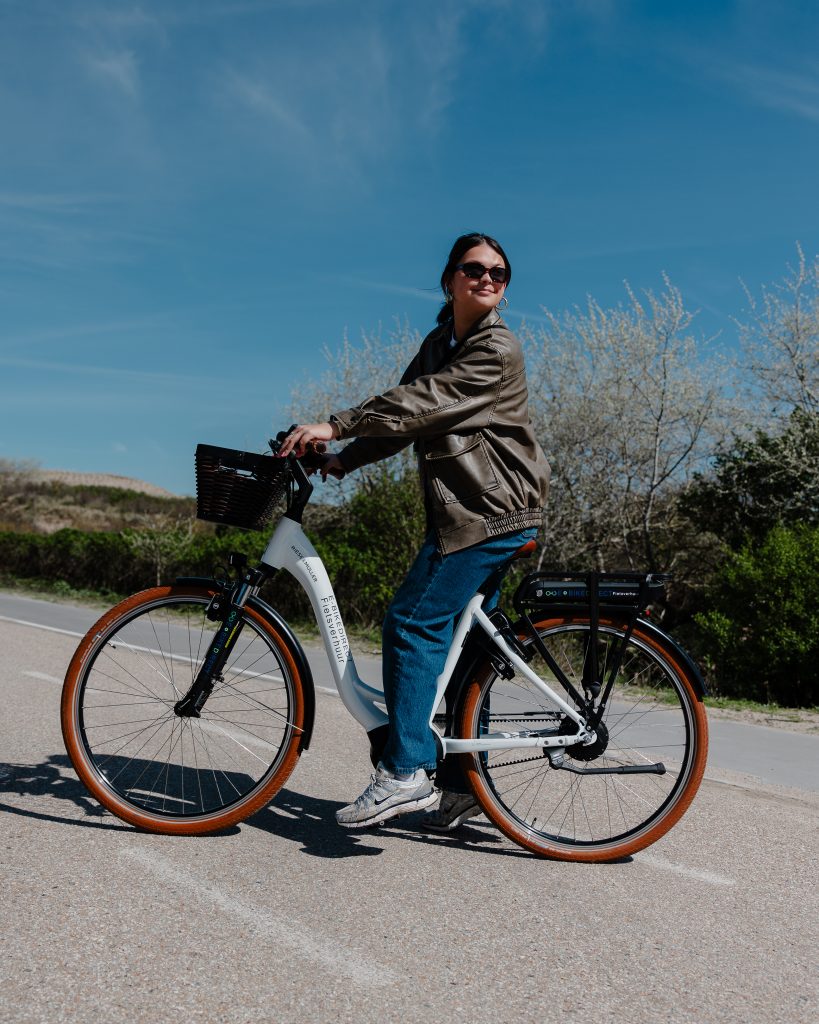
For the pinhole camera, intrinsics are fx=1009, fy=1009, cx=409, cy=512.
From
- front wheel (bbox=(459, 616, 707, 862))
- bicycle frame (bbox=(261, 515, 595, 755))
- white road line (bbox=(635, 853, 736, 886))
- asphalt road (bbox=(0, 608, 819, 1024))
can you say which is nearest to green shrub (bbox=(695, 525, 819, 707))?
asphalt road (bbox=(0, 608, 819, 1024))

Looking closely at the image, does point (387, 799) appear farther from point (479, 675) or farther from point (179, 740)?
point (179, 740)

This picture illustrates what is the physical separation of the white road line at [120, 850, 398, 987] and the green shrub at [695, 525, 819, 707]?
6803mm

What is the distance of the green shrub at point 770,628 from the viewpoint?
896 centimetres

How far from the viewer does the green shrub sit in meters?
8.96

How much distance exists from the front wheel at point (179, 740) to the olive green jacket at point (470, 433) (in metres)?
0.84

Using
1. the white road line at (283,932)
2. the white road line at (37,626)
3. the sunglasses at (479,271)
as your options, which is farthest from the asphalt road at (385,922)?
the white road line at (37,626)

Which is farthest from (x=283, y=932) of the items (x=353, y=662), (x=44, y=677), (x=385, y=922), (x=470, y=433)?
(x=44, y=677)

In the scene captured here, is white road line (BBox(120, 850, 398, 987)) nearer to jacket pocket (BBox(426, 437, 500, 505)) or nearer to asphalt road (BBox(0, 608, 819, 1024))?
asphalt road (BBox(0, 608, 819, 1024))

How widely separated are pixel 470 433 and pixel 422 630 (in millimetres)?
736

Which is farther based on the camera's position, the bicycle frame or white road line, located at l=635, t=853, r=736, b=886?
the bicycle frame

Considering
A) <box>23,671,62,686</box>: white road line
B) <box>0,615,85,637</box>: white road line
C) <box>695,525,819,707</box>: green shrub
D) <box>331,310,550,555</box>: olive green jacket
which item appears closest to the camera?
<box>331,310,550,555</box>: olive green jacket

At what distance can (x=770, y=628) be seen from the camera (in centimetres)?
905

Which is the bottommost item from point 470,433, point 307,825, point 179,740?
point 307,825

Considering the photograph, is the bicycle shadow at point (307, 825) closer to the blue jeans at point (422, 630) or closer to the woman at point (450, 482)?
the woman at point (450, 482)
